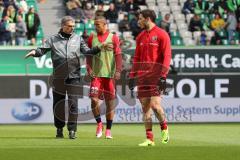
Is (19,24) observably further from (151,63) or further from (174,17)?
(151,63)

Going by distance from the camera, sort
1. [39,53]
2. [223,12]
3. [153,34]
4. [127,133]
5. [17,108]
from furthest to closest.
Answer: [223,12], [17,108], [127,133], [39,53], [153,34]

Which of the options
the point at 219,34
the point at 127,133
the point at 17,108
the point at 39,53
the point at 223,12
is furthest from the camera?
the point at 223,12

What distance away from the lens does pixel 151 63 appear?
49.5 feet

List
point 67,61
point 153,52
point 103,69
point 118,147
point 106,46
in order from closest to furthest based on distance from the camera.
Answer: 1. point 118,147
2. point 153,52
3. point 67,61
4. point 106,46
5. point 103,69

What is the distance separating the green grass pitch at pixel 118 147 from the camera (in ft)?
42.3

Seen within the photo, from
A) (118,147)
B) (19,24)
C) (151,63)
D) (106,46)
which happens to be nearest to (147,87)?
Result: (151,63)

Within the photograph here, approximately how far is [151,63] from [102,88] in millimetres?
2858

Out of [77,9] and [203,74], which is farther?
[77,9]

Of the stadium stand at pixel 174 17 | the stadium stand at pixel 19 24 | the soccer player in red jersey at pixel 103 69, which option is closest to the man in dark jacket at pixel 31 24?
the stadium stand at pixel 19 24

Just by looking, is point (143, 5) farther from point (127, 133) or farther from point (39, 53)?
point (39, 53)

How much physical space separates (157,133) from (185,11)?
1340 cm

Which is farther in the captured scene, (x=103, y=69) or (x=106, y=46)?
(x=103, y=69)

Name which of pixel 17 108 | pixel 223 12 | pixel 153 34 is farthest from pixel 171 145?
pixel 223 12

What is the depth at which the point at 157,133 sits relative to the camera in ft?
64.3
